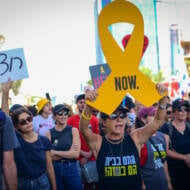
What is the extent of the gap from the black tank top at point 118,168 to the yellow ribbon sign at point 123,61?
0.49 m

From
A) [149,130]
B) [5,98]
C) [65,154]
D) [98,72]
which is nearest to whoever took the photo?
[149,130]

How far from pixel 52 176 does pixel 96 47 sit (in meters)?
16.3

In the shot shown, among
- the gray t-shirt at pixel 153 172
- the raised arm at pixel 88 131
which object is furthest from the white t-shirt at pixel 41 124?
the raised arm at pixel 88 131

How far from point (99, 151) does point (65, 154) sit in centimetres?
155

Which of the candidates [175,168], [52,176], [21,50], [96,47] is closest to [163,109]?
[52,176]

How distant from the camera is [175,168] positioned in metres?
5.85

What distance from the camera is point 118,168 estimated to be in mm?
3943

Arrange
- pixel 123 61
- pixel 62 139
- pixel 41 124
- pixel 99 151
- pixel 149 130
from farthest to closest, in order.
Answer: pixel 41 124
pixel 62 139
pixel 149 130
pixel 99 151
pixel 123 61

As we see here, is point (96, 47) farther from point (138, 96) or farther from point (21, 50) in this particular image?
point (138, 96)

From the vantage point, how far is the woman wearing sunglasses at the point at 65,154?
18.1 feet

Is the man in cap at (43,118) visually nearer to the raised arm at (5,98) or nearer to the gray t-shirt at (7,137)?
the raised arm at (5,98)

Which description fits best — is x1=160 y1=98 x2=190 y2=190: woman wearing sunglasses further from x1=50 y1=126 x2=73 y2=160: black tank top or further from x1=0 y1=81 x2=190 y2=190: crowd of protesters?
x1=50 y1=126 x2=73 y2=160: black tank top

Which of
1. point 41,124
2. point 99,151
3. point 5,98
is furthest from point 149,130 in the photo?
point 41,124

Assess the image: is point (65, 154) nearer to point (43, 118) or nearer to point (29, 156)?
point (29, 156)
